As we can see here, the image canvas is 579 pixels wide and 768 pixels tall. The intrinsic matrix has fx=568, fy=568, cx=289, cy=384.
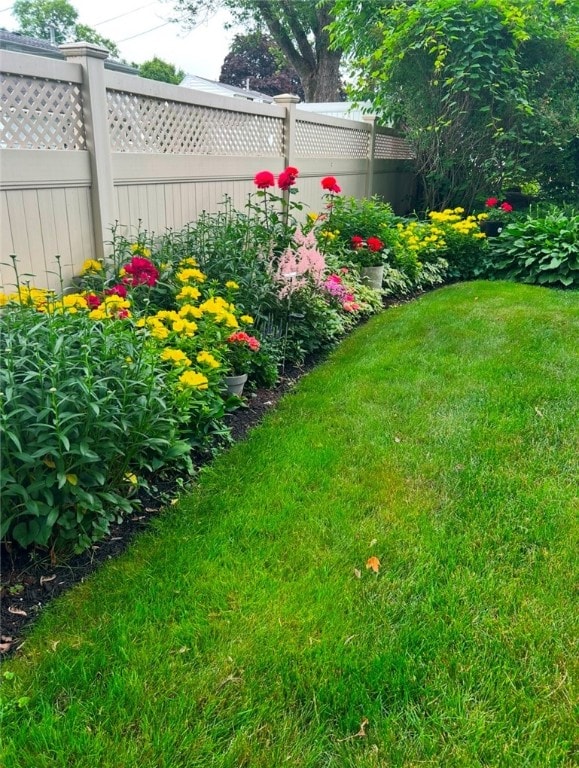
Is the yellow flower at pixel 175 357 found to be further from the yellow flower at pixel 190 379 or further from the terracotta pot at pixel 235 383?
the terracotta pot at pixel 235 383

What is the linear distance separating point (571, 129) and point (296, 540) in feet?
26.7

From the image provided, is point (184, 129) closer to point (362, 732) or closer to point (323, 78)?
point (362, 732)

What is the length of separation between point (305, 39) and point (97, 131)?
12217 millimetres

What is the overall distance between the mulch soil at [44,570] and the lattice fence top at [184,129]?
2.61m

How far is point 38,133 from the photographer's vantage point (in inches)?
129

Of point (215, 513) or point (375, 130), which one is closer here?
point (215, 513)

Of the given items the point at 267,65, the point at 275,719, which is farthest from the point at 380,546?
the point at 267,65

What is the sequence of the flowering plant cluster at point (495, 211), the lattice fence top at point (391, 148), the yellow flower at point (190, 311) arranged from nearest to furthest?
the yellow flower at point (190, 311) → the flowering plant cluster at point (495, 211) → the lattice fence top at point (391, 148)

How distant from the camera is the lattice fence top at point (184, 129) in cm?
389

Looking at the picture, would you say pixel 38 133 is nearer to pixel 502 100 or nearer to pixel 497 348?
pixel 497 348

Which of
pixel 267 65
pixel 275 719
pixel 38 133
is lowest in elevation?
pixel 275 719

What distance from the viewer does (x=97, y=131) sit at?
362 centimetres

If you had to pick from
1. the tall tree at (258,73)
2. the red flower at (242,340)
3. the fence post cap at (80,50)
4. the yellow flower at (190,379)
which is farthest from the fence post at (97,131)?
the tall tree at (258,73)

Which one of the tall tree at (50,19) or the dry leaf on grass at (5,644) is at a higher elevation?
the tall tree at (50,19)
